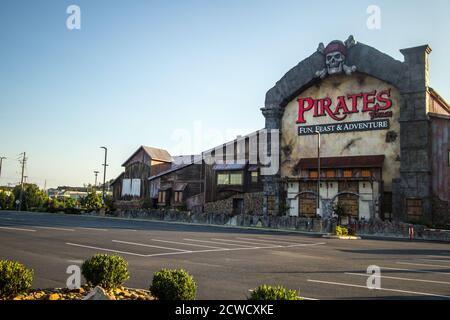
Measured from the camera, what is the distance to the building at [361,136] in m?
36.0

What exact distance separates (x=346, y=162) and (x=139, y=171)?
34434 mm

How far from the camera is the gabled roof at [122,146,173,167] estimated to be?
62384 mm

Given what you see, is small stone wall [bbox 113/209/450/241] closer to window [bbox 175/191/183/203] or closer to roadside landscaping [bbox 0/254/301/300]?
window [bbox 175/191/183/203]

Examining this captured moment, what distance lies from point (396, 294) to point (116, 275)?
21.2ft

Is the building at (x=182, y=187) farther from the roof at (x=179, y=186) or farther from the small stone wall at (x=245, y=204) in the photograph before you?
the small stone wall at (x=245, y=204)

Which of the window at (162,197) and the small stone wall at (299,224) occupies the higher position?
the window at (162,197)

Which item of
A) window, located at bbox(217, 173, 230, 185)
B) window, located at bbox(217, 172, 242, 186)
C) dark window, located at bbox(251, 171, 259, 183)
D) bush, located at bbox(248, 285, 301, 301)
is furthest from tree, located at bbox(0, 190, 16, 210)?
bush, located at bbox(248, 285, 301, 301)

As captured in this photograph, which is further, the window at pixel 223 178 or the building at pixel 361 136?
the window at pixel 223 178

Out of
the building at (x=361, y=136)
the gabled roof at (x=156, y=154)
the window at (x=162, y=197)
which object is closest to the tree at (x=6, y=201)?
the gabled roof at (x=156, y=154)

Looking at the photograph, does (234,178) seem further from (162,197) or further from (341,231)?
(341,231)

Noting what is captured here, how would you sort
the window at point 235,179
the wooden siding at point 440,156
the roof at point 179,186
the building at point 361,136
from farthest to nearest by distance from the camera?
the roof at point 179,186, the window at point 235,179, the building at point 361,136, the wooden siding at point 440,156

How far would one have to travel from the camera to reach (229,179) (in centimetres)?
5050

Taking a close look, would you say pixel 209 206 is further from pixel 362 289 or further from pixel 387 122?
pixel 362 289

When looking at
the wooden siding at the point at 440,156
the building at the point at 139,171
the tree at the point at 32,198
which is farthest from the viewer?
the tree at the point at 32,198
